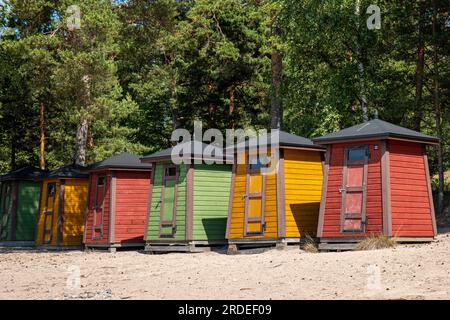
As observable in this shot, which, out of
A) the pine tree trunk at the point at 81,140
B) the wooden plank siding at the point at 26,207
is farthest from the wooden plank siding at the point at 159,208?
the pine tree trunk at the point at 81,140

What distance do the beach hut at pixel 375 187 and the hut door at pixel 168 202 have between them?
603 centimetres

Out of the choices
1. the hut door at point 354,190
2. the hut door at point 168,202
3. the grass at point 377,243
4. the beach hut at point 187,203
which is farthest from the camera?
the hut door at point 168,202

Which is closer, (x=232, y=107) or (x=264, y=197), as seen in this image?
(x=264, y=197)

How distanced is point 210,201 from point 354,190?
20.9 feet

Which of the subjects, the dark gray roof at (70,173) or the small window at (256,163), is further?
the dark gray roof at (70,173)

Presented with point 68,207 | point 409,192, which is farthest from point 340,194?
point 68,207

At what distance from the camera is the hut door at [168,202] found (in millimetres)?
23719

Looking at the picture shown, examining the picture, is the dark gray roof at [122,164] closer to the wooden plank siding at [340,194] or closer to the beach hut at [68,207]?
the beach hut at [68,207]

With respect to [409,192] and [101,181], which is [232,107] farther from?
[409,192]

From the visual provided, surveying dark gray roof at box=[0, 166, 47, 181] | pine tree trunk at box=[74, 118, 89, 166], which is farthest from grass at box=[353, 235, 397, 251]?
pine tree trunk at box=[74, 118, 89, 166]

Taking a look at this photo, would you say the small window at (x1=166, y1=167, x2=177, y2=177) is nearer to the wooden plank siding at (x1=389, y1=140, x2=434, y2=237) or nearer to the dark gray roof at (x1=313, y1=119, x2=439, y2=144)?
the dark gray roof at (x1=313, y1=119, x2=439, y2=144)

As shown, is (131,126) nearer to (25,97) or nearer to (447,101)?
(25,97)

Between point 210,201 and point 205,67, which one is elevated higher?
point 205,67

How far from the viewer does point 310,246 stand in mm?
19578
